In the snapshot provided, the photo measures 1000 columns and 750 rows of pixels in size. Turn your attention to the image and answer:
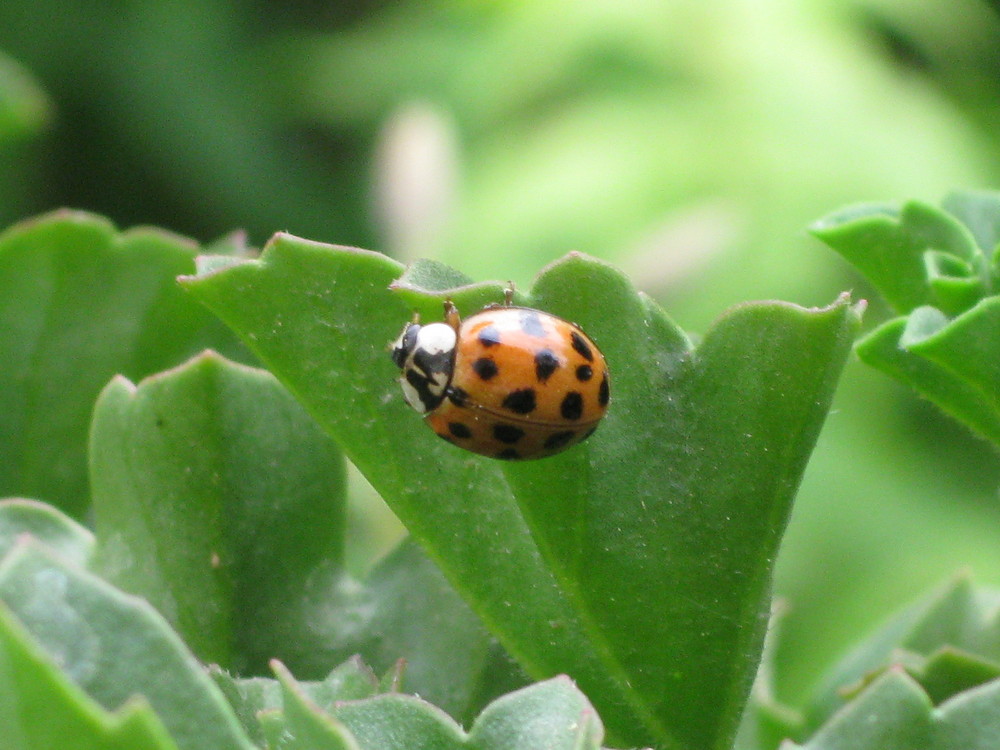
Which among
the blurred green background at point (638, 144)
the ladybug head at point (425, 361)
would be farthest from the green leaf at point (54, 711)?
the blurred green background at point (638, 144)

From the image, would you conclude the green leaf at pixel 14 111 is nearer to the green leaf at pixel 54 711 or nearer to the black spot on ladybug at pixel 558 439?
the black spot on ladybug at pixel 558 439

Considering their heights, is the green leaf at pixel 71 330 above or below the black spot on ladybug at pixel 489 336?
below

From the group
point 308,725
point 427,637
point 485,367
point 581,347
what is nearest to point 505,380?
point 485,367

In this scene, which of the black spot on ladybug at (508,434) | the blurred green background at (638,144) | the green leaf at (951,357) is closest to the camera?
the green leaf at (951,357)

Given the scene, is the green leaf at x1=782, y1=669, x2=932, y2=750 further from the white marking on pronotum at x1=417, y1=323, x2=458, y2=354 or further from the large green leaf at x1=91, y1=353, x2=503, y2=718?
the white marking on pronotum at x1=417, y1=323, x2=458, y2=354

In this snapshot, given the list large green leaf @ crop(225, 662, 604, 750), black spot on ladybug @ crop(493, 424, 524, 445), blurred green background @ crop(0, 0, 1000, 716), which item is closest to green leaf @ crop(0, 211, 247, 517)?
black spot on ladybug @ crop(493, 424, 524, 445)

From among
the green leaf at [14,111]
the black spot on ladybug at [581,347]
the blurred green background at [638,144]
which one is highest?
the black spot on ladybug at [581,347]

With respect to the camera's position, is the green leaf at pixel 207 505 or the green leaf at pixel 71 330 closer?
the green leaf at pixel 207 505
